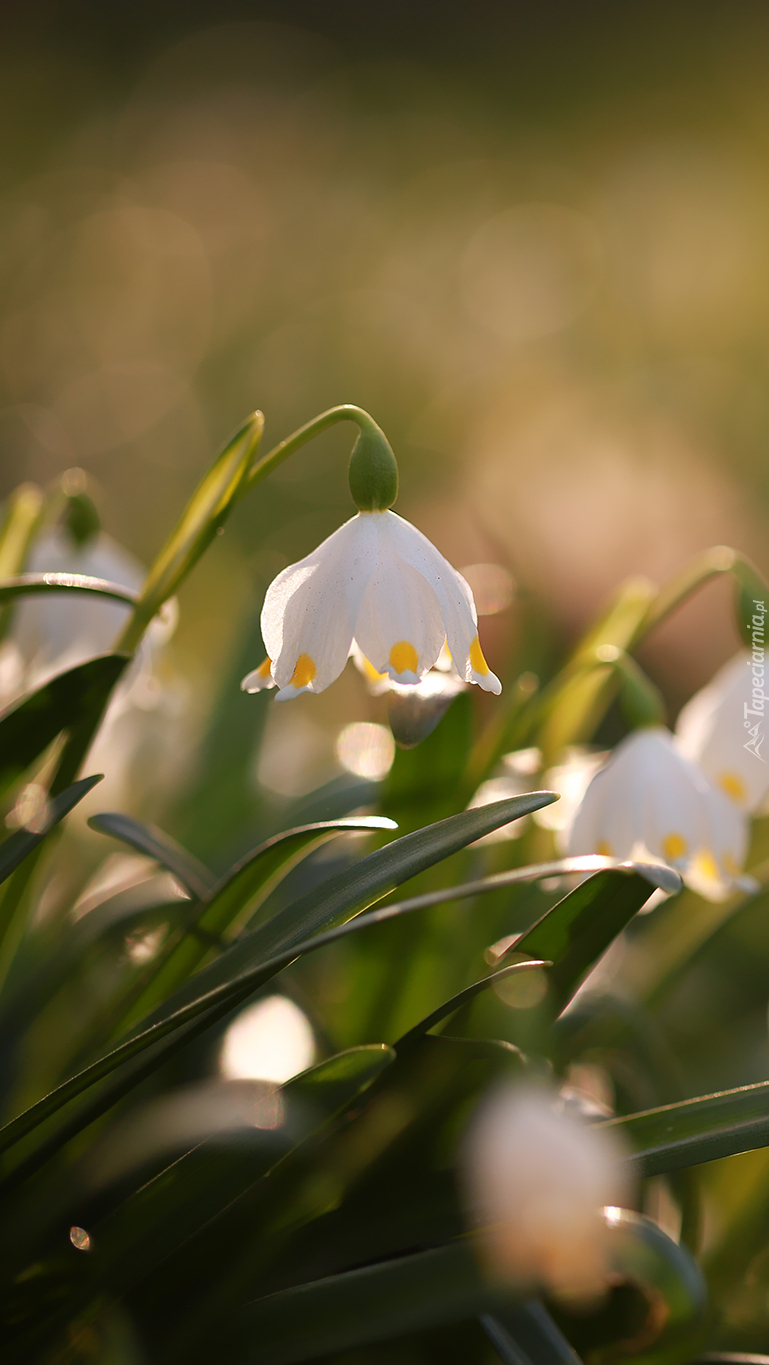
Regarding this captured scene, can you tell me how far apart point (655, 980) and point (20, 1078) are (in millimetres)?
600

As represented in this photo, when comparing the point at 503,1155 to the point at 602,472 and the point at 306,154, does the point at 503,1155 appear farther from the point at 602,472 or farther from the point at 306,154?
the point at 306,154

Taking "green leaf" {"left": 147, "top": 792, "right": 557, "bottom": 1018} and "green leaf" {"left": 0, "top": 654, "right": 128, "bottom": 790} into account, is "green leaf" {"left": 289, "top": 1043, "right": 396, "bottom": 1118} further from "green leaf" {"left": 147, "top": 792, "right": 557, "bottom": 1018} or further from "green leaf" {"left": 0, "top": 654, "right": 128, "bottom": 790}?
"green leaf" {"left": 0, "top": 654, "right": 128, "bottom": 790}

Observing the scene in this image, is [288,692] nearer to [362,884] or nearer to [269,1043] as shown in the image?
[362,884]

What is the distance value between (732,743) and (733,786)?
1.6 inches

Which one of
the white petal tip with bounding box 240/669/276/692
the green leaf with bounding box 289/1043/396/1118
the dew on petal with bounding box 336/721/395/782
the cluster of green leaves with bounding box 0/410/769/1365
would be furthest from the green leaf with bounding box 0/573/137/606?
the dew on petal with bounding box 336/721/395/782

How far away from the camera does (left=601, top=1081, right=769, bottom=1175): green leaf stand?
0.59 metres

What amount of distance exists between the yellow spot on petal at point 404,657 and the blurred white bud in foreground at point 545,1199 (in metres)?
0.27

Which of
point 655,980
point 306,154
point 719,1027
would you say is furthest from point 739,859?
point 306,154

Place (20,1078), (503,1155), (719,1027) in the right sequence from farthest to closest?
1. (719,1027)
2. (20,1078)
3. (503,1155)

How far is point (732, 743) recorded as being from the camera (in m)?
0.88

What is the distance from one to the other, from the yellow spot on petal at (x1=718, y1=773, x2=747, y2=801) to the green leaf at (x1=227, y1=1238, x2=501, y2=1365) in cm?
46

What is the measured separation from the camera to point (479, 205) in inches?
214

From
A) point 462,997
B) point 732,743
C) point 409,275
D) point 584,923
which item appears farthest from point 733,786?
point 409,275

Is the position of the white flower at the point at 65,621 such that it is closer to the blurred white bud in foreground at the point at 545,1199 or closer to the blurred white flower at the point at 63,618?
the blurred white flower at the point at 63,618
